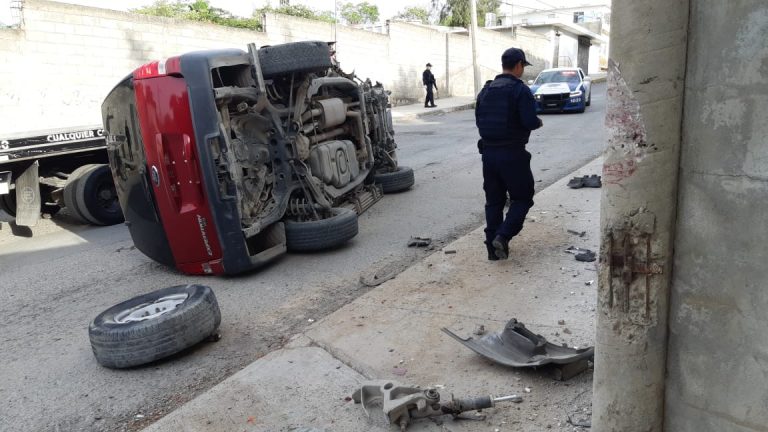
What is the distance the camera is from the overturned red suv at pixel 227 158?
511cm

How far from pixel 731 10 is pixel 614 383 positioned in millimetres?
1402

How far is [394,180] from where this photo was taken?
8781 mm

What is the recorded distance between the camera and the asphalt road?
3516mm

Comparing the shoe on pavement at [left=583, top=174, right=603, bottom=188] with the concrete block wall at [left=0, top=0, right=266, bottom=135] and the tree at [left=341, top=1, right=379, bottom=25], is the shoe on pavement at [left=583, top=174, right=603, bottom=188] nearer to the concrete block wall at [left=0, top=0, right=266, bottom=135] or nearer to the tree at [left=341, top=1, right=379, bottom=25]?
the concrete block wall at [left=0, top=0, right=266, bottom=135]

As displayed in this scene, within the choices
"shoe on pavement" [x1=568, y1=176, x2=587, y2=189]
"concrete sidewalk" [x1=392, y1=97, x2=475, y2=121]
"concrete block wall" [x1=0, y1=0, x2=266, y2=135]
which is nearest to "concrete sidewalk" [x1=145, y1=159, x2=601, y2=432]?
"shoe on pavement" [x1=568, y1=176, x2=587, y2=189]

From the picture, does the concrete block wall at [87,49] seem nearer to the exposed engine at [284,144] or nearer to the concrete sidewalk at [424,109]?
the concrete sidewalk at [424,109]

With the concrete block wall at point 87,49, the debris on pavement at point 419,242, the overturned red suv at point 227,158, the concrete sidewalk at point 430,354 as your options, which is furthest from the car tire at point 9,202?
the concrete sidewalk at point 430,354

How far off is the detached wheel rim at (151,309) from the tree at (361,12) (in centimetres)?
6707

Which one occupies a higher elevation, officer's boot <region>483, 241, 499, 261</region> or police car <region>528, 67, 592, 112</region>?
police car <region>528, 67, 592, 112</region>

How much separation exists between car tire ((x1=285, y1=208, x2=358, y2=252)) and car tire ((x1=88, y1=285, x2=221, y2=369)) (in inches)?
73.3

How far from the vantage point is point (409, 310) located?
14.3ft

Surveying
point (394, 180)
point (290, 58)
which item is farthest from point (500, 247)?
point (394, 180)

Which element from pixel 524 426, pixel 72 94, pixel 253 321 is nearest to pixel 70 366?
pixel 253 321

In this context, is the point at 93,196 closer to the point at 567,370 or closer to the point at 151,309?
Answer: the point at 151,309
